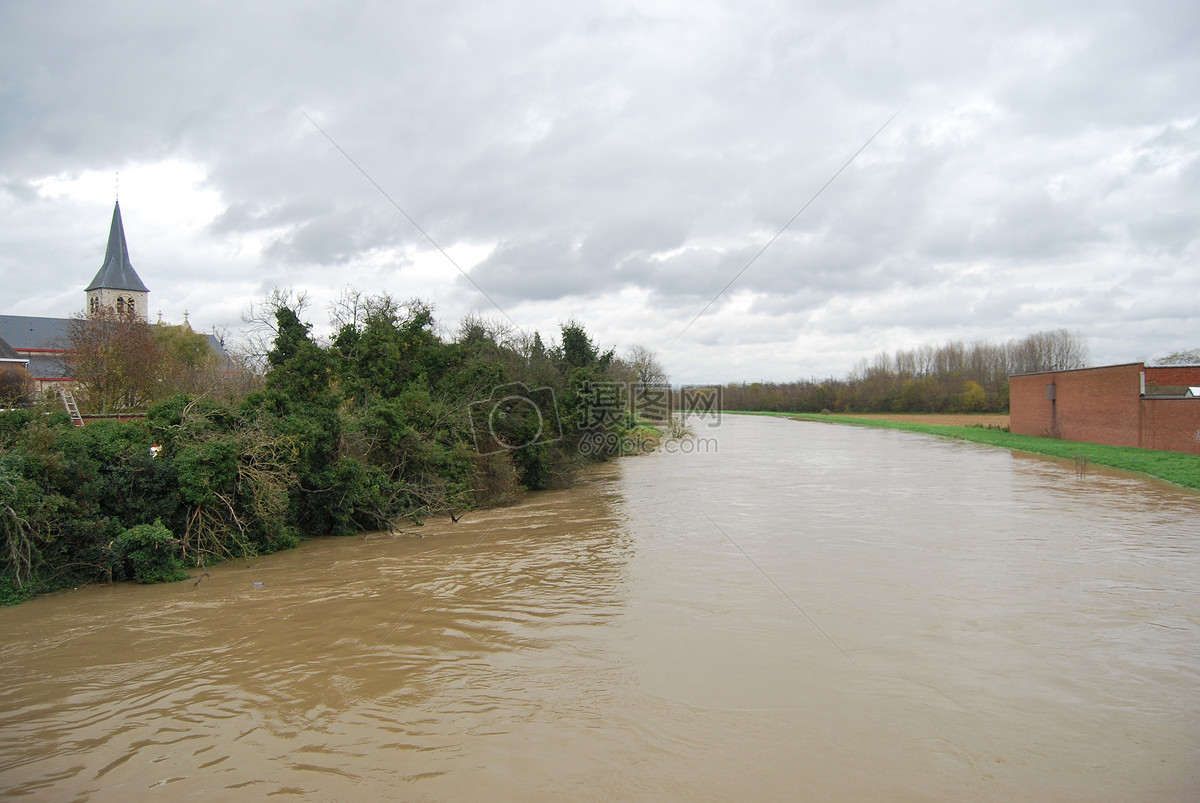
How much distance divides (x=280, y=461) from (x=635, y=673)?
9.29 metres

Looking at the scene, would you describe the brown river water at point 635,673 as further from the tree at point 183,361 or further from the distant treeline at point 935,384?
the distant treeline at point 935,384

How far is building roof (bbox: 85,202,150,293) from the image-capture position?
217 ft

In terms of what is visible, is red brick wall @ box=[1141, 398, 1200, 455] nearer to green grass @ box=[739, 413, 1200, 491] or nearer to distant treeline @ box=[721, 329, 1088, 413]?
green grass @ box=[739, 413, 1200, 491]

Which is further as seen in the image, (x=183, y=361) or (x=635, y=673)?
(x=183, y=361)

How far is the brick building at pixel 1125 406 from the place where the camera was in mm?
27078

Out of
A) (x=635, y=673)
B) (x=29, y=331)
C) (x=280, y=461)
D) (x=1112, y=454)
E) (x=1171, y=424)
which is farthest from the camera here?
(x=29, y=331)

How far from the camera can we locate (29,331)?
62.1 meters

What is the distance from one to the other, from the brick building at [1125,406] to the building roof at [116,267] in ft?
251

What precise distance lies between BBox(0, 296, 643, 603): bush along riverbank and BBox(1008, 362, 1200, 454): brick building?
939 inches
